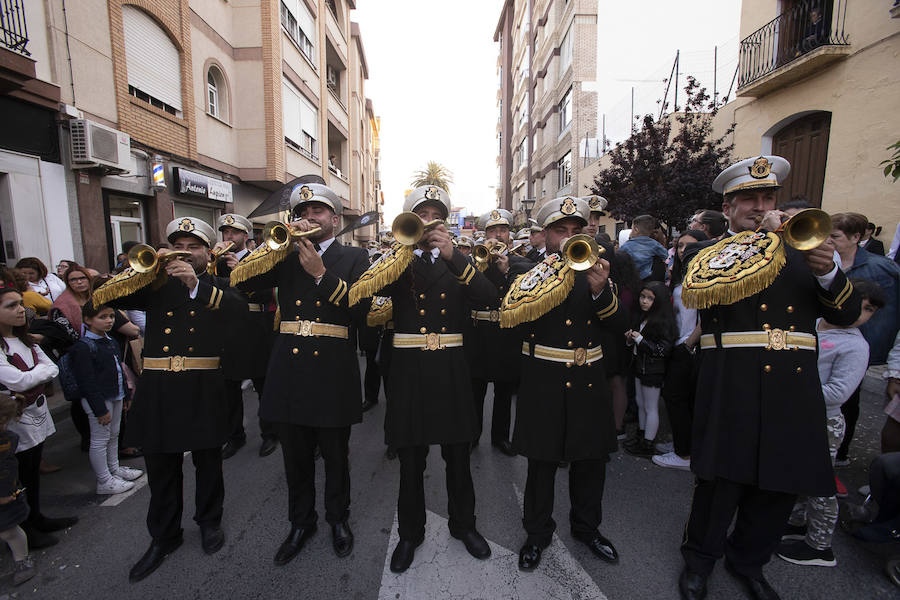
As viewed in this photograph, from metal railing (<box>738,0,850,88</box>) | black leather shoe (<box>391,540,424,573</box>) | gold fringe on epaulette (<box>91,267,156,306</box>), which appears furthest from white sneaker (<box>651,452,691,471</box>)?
metal railing (<box>738,0,850,88</box>)

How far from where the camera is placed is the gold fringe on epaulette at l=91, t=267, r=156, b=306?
2.83m

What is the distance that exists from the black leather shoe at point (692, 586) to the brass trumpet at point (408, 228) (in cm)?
261

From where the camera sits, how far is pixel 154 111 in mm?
9750

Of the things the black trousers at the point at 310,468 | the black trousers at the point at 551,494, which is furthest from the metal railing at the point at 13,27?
the black trousers at the point at 551,494

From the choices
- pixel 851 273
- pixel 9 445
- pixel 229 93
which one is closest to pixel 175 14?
pixel 229 93

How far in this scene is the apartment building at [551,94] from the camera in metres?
20.8

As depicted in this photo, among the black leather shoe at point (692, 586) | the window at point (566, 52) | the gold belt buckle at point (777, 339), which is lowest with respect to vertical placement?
the black leather shoe at point (692, 586)

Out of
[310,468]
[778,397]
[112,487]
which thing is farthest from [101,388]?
[778,397]

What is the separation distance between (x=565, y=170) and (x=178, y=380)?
24.2 m

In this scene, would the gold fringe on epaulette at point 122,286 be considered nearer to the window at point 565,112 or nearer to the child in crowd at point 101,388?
the child in crowd at point 101,388

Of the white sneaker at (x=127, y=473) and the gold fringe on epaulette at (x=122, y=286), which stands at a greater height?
the gold fringe on epaulette at (x=122, y=286)

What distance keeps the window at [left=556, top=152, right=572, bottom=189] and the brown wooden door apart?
13.2 metres

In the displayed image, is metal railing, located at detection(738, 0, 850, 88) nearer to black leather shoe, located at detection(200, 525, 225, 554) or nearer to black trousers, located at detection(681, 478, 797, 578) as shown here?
black trousers, located at detection(681, 478, 797, 578)

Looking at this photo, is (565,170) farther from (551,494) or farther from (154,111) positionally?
(551,494)
